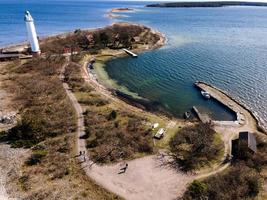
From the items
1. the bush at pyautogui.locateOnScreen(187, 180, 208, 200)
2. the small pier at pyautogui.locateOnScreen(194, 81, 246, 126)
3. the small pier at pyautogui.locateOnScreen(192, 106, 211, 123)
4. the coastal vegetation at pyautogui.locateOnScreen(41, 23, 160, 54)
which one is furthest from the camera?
the coastal vegetation at pyautogui.locateOnScreen(41, 23, 160, 54)

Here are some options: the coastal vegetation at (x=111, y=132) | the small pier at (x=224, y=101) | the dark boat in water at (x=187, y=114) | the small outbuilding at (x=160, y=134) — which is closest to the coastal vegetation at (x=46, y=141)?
the coastal vegetation at (x=111, y=132)

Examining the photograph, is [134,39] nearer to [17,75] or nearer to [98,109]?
[17,75]

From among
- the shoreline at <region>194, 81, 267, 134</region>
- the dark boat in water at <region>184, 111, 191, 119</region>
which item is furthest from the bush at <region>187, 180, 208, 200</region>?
the dark boat in water at <region>184, 111, 191, 119</region>

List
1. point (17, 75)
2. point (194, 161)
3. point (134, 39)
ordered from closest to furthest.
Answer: point (194, 161) < point (17, 75) < point (134, 39)

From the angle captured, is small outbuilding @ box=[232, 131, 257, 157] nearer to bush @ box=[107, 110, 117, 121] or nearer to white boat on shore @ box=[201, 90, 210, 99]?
bush @ box=[107, 110, 117, 121]

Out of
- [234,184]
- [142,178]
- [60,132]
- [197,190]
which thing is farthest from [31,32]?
[234,184]

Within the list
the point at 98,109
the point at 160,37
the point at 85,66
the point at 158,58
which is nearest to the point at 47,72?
the point at 85,66
